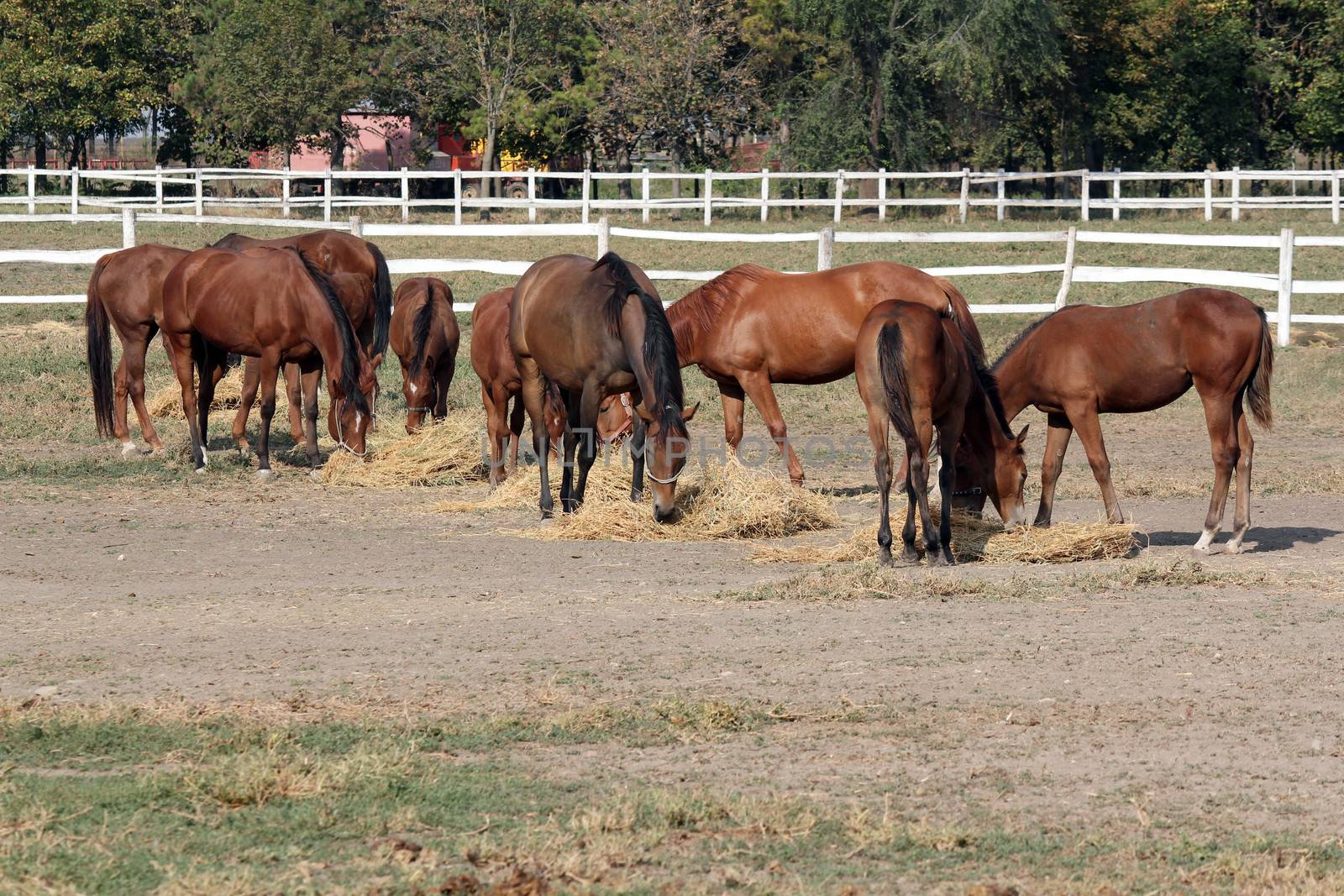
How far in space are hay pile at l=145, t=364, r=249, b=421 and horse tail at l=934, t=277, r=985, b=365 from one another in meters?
7.34

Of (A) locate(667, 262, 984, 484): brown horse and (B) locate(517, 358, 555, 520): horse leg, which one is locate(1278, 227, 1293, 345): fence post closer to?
(A) locate(667, 262, 984, 484): brown horse

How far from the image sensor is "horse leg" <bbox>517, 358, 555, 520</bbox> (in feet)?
36.7

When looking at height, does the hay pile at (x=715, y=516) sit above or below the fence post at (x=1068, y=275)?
below

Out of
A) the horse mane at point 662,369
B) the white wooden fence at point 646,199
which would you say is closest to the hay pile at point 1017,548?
the horse mane at point 662,369

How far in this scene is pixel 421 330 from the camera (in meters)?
13.1

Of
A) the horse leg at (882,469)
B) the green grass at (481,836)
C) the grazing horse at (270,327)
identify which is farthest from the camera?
the grazing horse at (270,327)

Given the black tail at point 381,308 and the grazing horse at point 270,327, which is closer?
the grazing horse at point 270,327

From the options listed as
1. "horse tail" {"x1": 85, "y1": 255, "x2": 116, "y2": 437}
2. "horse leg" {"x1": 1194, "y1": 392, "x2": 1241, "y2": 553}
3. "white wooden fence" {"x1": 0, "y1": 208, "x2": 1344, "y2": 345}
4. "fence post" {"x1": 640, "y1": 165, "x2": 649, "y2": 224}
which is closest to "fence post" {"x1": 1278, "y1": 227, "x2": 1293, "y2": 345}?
"white wooden fence" {"x1": 0, "y1": 208, "x2": 1344, "y2": 345}

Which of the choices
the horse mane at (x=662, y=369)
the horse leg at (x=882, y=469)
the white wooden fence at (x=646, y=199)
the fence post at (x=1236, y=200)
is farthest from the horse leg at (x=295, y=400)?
the fence post at (x=1236, y=200)

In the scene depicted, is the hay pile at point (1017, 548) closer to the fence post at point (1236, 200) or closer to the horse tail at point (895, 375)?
the horse tail at point (895, 375)

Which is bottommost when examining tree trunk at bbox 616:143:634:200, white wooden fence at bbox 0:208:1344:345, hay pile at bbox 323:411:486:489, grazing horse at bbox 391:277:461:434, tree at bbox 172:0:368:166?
hay pile at bbox 323:411:486:489

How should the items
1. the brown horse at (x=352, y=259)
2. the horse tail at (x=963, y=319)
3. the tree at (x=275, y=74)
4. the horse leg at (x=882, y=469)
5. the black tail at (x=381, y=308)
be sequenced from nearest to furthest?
the horse leg at (x=882, y=469) → the horse tail at (x=963, y=319) → the black tail at (x=381, y=308) → the brown horse at (x=352, y=259) → the tree at (x=275, y=74)

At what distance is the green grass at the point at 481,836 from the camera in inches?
179

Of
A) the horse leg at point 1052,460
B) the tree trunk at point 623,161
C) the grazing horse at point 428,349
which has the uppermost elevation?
the tree trunk at point 623,161
